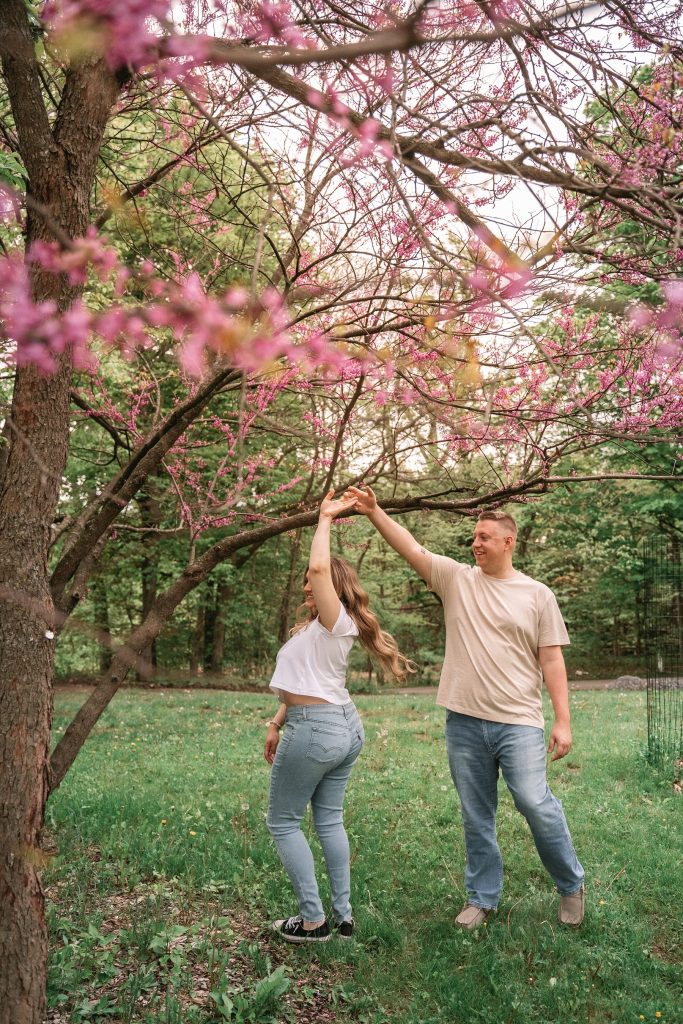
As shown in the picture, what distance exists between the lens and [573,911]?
12.1 feet

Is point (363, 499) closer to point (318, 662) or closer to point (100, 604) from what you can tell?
point (318, 662)

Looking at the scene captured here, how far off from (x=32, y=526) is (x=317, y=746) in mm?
1508

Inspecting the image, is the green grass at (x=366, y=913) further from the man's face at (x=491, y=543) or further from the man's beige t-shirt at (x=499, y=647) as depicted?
the man's face at (x=491, y=543)

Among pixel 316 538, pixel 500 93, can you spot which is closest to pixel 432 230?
pixel 500 93

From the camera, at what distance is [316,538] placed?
3.25 meters

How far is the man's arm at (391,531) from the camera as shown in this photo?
345 cm

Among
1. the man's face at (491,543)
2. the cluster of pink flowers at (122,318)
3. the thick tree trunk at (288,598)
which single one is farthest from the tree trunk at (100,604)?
the cluster of pink flowers at (122,318)

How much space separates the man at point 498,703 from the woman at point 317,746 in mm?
421

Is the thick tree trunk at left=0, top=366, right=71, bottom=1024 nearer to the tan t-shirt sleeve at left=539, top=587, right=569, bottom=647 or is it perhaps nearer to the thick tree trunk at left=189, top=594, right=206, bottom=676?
the tan t-shirt sleeve at left=539, top=587, right=569, bottom=647

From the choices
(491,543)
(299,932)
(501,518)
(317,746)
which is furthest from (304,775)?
(501,518)

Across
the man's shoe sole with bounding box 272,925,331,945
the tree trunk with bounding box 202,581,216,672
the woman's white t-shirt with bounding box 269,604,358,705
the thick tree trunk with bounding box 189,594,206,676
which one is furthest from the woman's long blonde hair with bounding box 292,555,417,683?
the thick tree trunk with bounding box 189,594,206,676

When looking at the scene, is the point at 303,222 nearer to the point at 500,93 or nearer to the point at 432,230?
the point at 432,230

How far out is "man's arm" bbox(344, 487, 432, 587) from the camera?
11.3 feet

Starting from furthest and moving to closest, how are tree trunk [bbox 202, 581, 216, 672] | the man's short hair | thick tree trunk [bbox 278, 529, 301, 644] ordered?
tree trunk [bbox 202, 581, 216, 672] → thick tree trunk [bbox 278, 529, 301, 644] → the man's short hair
